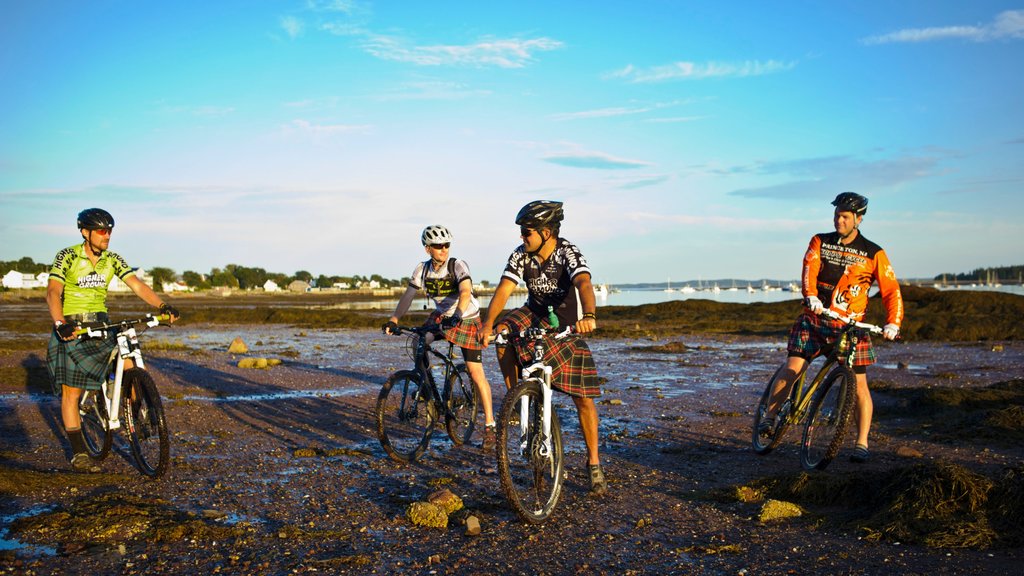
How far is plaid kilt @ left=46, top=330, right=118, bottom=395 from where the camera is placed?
6551 mm

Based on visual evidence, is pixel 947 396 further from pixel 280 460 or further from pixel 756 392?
pixel 280 460

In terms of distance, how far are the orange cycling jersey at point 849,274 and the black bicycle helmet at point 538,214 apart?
2.65 metres

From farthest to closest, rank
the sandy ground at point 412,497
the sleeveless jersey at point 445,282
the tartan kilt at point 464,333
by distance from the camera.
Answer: the sleeveless jersey at point 445,282
the tartan kilt at point 464,333
the sandy ground at point 412,497

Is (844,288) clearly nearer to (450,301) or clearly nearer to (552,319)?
(552,319)

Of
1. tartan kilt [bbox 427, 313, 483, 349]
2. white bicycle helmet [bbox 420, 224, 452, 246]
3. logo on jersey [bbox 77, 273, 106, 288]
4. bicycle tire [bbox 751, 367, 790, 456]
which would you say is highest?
white bicycle helmet [bbox 420, 224, 452, 246]

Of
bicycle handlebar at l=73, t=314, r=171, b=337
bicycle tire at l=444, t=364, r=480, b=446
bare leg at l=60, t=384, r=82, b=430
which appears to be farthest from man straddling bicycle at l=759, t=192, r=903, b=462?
bare leg at l=60, t=384, r=82, b=430

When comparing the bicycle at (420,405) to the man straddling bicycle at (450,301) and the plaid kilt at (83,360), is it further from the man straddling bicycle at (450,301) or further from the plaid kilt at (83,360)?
the plaid kilt at (83,360)

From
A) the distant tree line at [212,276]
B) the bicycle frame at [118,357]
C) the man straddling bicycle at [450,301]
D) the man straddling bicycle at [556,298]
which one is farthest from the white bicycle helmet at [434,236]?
the distant tree line at [212,276]

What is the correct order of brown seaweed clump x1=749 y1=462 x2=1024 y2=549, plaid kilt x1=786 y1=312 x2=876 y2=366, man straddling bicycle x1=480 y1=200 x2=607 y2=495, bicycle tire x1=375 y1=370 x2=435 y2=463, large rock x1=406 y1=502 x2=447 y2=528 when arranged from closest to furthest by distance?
brown seaweed clump x1=749 y1=462 x2=1024 y2=549 < large rock x1=406 y1=502 x2=447 y2=528 < man straddling bicycle x1=480 y1=200 x2=607 y2=495 < plaid kilt x1=786 y1=312 x2=876 y2=366 < bicycle tire x1=375 y1=370 x2=435 y2=463

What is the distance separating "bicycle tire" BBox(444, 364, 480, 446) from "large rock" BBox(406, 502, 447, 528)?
8.55ft

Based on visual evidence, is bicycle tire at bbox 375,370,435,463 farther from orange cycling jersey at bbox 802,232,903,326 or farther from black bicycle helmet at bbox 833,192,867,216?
black bicycle helmet at bbox 833,192,867,216

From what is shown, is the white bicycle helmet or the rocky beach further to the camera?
the white bicycle helmet

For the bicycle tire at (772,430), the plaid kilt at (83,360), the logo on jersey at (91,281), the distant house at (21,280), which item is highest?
the distant house at (21,280)

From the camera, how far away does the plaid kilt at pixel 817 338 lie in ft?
22.0
